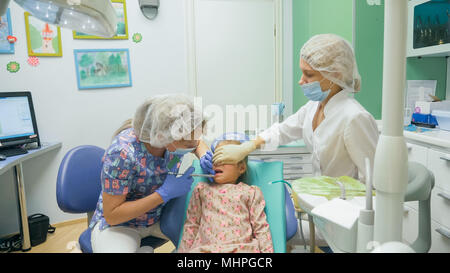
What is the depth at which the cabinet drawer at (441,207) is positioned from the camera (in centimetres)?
174

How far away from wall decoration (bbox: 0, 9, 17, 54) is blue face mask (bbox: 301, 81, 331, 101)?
102 inches

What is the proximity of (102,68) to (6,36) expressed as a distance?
2.57ft

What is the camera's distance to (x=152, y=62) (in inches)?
117

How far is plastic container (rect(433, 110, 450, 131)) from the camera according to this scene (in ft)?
6.42

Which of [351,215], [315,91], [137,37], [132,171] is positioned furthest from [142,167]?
[137,37]

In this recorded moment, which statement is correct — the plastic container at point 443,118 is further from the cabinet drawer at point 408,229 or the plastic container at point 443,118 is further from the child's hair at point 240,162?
the cabinet drawer at point 408,229

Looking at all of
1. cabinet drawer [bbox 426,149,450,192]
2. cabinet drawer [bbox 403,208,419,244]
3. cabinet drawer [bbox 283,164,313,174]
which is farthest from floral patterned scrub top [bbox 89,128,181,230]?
cabinet drawer [bbox 426,149,450,192]

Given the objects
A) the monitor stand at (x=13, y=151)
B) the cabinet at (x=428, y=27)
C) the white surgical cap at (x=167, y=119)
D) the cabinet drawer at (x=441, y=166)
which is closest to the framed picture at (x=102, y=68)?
the monitor stand at (x=13, y=151)

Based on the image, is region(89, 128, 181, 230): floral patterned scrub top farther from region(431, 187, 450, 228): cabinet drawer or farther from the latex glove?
region(431, 187, 450, 228): cabinet drawer

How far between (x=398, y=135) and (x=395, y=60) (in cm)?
9

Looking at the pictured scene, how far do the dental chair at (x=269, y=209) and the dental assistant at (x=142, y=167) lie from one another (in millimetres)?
114

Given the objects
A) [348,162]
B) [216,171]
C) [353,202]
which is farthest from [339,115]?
[353,202]

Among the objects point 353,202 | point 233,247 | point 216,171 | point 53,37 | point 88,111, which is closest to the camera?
point 353,202

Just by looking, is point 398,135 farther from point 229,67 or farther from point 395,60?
point 229,67
